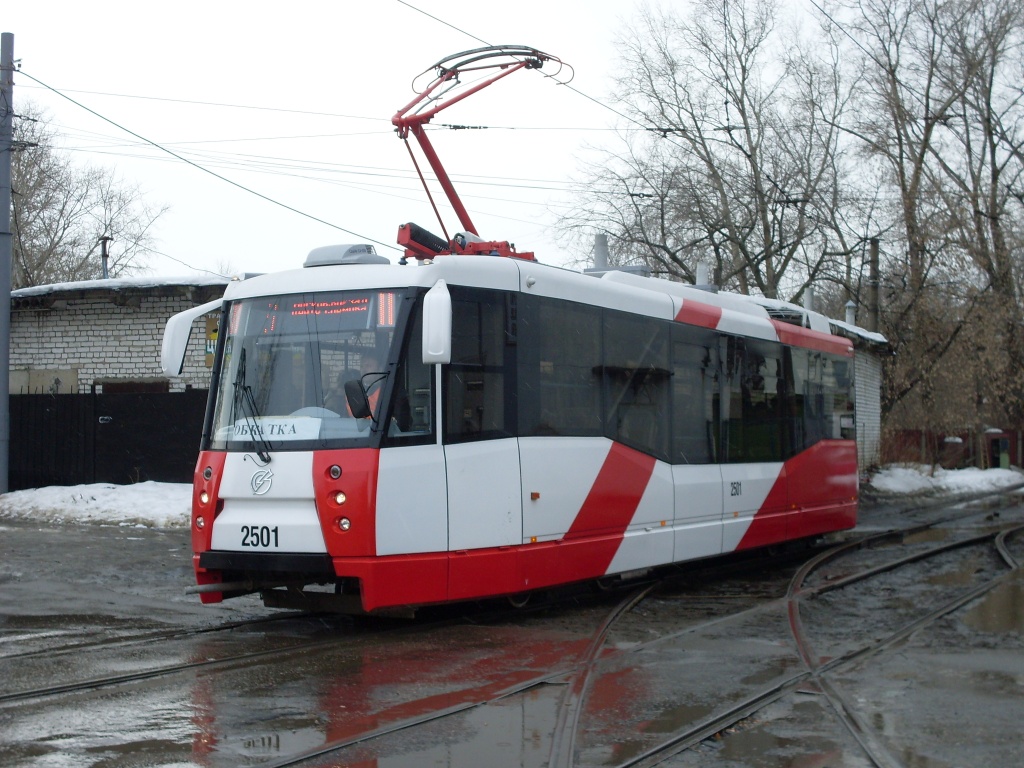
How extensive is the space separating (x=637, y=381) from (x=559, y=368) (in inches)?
53.6

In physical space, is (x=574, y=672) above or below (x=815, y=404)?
below

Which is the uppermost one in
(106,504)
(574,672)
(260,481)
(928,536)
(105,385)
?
(105,385)

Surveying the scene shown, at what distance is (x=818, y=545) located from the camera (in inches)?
631

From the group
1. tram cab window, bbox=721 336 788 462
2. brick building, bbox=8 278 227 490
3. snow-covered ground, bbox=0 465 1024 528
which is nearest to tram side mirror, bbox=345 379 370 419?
tram cab window, bbox=721 336 788 462

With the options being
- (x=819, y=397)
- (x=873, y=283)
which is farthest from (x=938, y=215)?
(x=819, y=397)

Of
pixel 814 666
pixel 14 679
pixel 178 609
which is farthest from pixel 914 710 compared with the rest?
pixel 178 609

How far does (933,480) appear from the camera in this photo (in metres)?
31.9

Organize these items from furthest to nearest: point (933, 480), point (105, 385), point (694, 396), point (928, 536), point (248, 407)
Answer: point (933, 480), point (105, 385), point (928, 536), point (694, 396), point (248, 407)

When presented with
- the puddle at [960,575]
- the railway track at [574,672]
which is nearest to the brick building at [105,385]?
the railway track at [574,672]

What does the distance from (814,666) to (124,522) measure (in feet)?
39.7

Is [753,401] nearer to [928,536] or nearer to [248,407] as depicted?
[928,536]

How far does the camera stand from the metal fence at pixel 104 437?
61.6ft

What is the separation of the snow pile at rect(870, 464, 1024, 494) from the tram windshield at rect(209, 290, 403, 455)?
889 inches

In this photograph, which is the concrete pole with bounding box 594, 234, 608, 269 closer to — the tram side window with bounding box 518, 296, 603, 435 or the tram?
the tram
